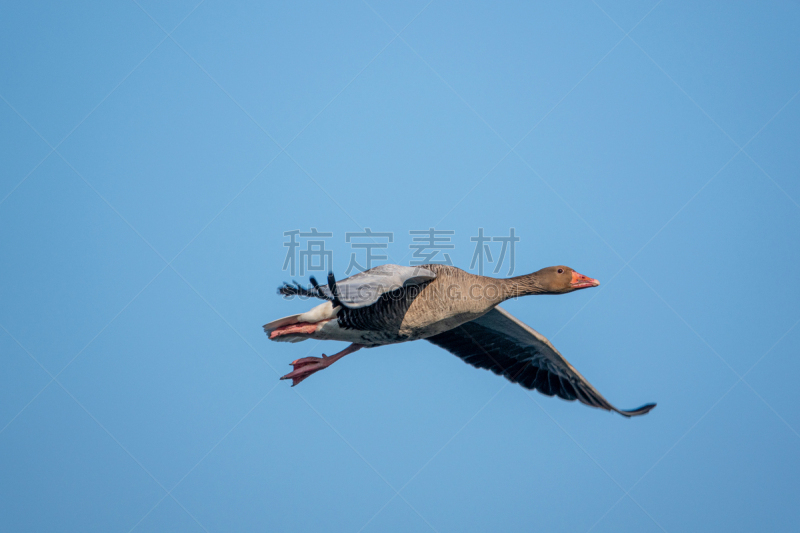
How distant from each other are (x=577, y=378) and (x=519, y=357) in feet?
3.36

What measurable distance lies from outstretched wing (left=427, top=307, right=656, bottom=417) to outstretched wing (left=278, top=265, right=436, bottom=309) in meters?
2.88

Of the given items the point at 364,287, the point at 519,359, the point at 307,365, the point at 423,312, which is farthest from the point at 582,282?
the point at 307,365

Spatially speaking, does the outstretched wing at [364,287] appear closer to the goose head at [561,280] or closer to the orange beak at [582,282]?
the goose head at [561,280]

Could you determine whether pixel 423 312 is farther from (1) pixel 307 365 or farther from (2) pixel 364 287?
(1) pixel 307 365

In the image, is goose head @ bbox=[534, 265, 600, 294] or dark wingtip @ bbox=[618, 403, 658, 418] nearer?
goose head @ bbox=[534, 265, 600, 294]

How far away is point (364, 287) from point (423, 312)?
4.76ft

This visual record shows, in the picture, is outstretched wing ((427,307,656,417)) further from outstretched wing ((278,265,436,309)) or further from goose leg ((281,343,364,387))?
outstretched wing ((278,265,436,309))

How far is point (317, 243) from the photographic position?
1042cm

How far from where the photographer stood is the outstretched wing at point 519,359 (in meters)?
10.5

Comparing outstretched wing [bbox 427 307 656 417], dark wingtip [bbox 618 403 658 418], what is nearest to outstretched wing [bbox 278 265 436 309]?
outstretched wing [bbox 427 307 656 417]

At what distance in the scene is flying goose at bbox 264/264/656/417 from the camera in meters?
7.63

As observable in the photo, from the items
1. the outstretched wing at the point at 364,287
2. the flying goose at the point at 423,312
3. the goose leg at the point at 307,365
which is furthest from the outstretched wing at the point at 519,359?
the outstretched wing at the point at 364,287

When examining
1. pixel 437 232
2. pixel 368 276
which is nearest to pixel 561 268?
pixel 437 232

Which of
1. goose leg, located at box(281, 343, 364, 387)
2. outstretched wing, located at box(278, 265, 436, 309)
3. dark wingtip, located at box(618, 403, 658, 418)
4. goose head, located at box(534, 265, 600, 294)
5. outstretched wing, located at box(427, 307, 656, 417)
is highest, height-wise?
goose head, located at box(534, 265, 600, 294)
